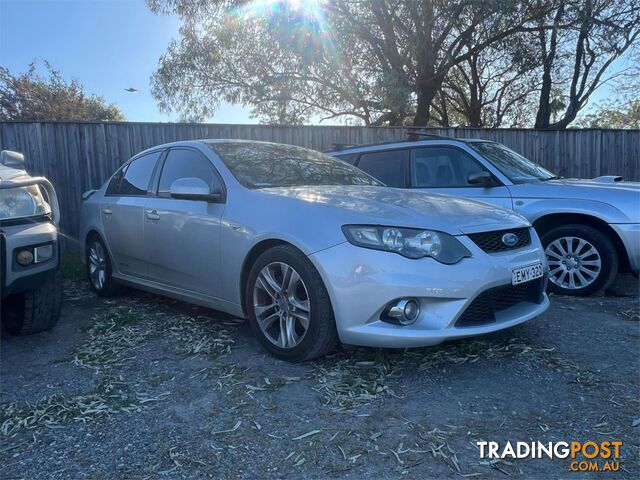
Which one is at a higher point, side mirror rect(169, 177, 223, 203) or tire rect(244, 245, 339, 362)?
side mirror rect(169, 177, 223, 203)

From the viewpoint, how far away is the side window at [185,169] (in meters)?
4.16

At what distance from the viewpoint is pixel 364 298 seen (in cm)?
301

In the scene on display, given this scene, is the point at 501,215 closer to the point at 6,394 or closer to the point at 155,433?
the point at 155,433

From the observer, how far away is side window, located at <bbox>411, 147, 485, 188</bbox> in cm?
572

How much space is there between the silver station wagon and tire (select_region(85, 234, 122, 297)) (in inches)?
134

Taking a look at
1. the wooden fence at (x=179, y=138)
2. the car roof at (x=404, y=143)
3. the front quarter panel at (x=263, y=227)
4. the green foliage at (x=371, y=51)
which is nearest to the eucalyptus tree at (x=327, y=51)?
the green foliage at (x=371, y=51)

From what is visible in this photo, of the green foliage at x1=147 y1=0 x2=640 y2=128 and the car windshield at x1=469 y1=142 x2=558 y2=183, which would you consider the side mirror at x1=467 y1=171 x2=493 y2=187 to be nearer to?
the car windshield at x1=469 y1=142 x2=558 y2=183

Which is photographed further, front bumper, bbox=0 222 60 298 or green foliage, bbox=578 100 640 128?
green foliage, bbox=578 100 640 128

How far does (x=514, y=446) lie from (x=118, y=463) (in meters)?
1.85

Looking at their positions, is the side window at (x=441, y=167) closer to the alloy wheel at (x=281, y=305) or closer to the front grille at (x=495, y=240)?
the front grille at (x=495, y=240)

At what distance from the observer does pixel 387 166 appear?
6258 millimetres

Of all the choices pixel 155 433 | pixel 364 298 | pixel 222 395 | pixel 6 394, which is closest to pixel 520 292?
pixel 364 298

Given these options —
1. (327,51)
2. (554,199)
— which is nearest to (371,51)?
(327,51)

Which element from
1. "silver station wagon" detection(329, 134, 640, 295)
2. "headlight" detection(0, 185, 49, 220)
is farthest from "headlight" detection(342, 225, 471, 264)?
"silver station wagon" detection(329, 134, 640, 295)
